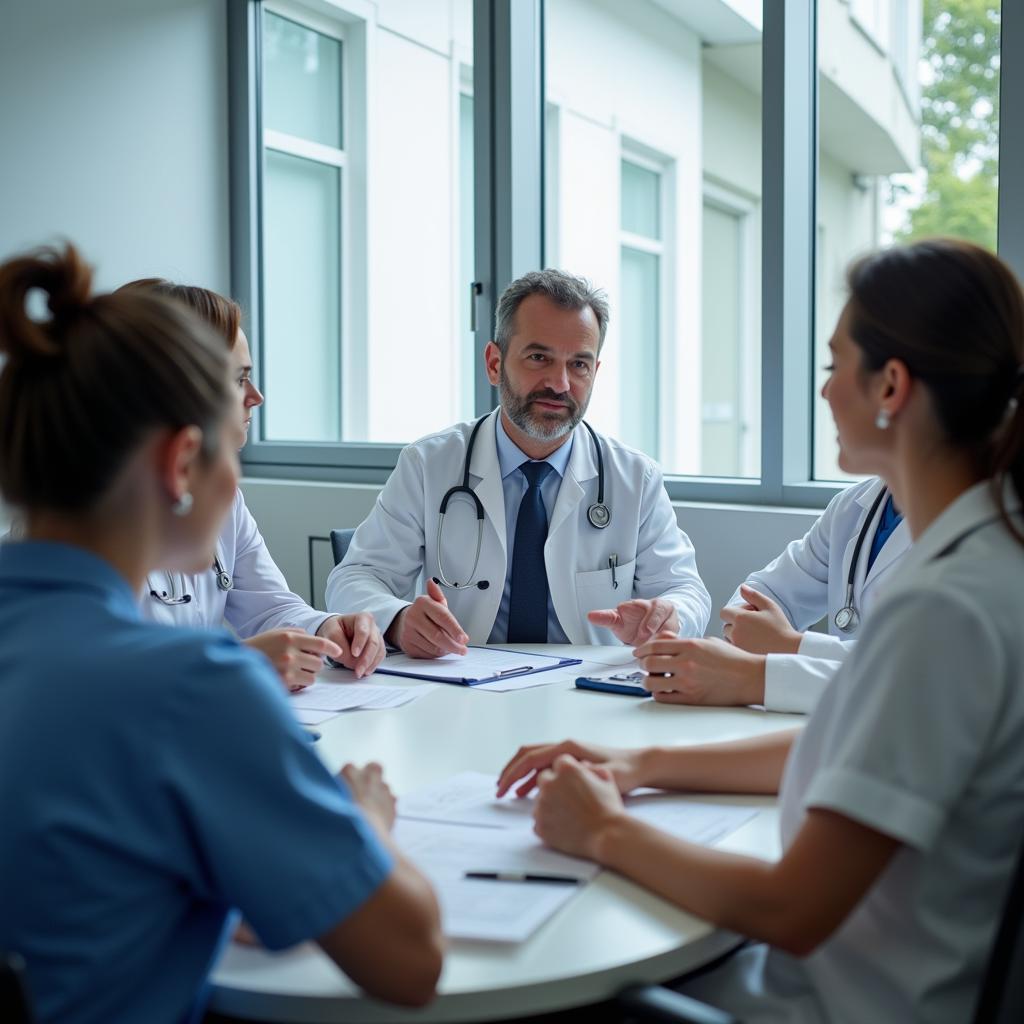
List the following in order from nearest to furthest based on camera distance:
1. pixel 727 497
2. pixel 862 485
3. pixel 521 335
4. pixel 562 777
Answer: pixel 562 777, pixel 862 485, pixel 521 335, pixel 727 497

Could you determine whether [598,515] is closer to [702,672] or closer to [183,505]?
[702,672]

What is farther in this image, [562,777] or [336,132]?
[336,132]

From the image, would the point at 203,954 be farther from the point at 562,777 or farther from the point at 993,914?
the point at 993,914

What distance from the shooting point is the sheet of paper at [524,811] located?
3.75ft

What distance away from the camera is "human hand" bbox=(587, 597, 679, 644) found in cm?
199

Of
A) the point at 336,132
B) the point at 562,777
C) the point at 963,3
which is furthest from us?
the point at 336,132

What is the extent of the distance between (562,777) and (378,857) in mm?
328

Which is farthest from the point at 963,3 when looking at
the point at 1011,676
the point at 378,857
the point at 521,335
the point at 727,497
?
the point at 378,857

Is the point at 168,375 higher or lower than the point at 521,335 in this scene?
lower

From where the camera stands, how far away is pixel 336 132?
14.8ft

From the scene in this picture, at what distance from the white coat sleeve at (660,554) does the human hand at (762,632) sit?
470 millimetres

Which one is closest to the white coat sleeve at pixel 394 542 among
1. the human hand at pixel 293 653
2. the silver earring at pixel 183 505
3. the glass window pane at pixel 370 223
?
the human hand at pixel 293 653

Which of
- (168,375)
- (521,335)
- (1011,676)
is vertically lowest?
(1011,676)

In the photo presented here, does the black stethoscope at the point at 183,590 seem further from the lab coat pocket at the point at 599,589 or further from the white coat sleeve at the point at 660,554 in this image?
the white coat sleeve at the point at 660,554
